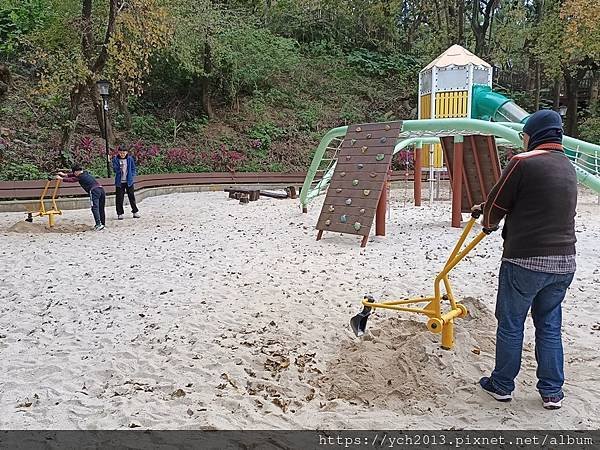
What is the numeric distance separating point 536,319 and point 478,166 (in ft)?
23.8

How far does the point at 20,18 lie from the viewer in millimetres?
19891

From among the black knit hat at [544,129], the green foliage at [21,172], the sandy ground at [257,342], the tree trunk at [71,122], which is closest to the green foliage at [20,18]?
the tree trunk at [71,122]

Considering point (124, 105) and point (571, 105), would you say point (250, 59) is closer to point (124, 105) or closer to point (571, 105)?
point (124, 105)

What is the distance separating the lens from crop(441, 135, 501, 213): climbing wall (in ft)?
32.6

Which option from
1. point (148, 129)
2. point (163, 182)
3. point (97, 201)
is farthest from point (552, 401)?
point (148, 129)

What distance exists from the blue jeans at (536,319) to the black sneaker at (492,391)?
0.13 metres

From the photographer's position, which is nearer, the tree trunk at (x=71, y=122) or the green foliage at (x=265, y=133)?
the tree trunk at (x=71, y=122)

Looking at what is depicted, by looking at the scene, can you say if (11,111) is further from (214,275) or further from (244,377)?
(244,377)

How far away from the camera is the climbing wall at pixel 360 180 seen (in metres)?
8.54

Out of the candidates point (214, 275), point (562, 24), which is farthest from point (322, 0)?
point (214, 275)

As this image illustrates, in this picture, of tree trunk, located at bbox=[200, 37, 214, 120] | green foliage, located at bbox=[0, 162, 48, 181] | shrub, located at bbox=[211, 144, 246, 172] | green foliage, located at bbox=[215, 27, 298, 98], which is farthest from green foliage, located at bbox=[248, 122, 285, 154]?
green foliage, located at bbox=[0, 162, 48, 181]

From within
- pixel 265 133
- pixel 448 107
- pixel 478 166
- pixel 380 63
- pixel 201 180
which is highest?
pixel 380 63

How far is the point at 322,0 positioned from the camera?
29.0 metres

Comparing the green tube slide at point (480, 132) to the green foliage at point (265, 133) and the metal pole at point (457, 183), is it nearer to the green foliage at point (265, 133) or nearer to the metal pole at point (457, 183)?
the metal pole at point (457, 183)
